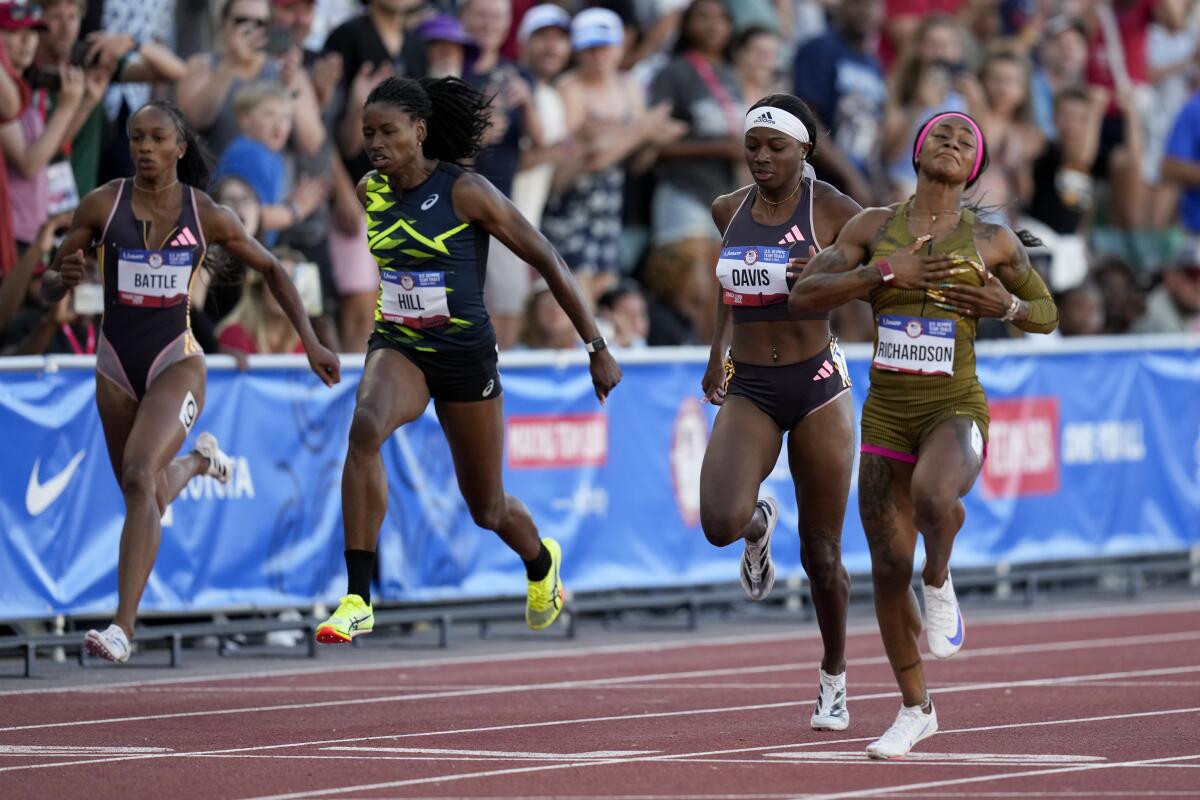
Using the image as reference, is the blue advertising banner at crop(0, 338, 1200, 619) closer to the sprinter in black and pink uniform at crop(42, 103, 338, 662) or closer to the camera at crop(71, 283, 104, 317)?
the camera at crop(71, 283, 104, 317)

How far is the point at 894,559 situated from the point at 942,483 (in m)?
0.46

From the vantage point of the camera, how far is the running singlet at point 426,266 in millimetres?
10031

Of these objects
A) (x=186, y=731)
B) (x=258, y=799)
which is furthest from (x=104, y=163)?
(x=258, y=799)

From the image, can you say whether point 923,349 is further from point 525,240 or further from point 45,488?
point 45,488

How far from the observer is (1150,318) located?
1927 cm

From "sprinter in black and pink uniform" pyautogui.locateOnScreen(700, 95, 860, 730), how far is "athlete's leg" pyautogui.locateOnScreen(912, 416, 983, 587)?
3.35 ft

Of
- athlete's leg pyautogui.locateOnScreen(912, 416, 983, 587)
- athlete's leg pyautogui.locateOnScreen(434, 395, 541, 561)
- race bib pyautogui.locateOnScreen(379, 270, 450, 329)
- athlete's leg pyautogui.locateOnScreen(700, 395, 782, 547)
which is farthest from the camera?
athlete's leg pyautogui.locateOnScreen(434, 395, 541, 561)

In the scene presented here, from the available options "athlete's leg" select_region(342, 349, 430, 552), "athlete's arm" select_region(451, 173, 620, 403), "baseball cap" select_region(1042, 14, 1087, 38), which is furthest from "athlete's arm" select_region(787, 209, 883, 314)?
"baseball cap" select_region(1042, 14, 1087, 38)

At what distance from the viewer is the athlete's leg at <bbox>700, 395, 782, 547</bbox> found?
30.7 ft

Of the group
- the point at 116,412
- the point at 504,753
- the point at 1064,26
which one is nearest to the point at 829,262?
the point at 504,753

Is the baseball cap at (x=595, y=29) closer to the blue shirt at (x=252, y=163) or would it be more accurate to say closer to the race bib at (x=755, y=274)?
the blue shirt at (x=252, y=163)

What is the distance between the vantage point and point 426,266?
10039 millimetres

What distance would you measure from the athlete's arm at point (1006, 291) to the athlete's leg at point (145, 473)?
13.7ft

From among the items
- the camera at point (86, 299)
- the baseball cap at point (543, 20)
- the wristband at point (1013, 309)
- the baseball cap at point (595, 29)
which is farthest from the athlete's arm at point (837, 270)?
the baseball cap at point (543, 20)
